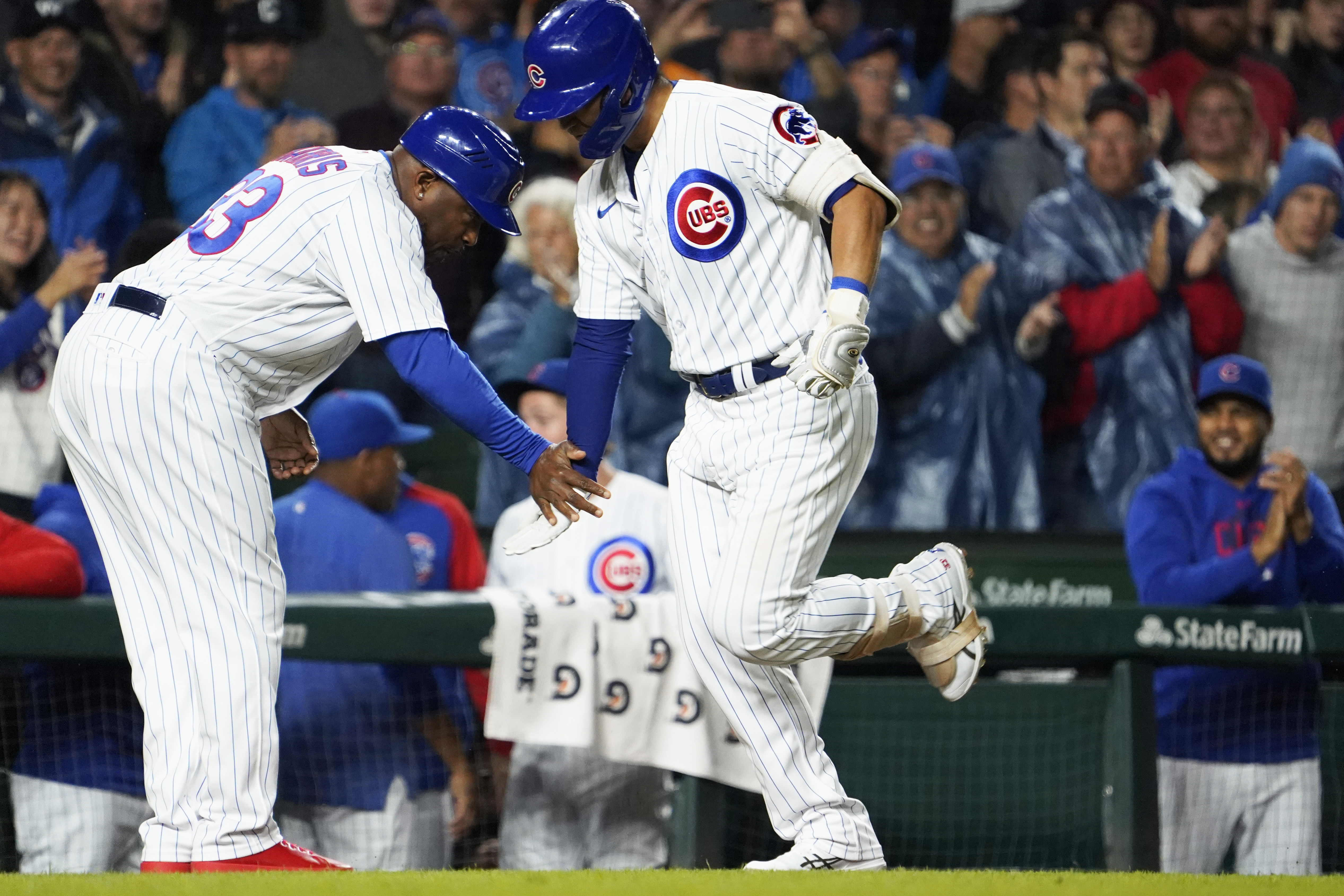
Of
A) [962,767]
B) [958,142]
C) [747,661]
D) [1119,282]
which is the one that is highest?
[958,142]

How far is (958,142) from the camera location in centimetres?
593

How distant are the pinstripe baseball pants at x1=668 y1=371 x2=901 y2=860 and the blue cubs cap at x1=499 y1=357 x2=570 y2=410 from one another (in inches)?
60.4

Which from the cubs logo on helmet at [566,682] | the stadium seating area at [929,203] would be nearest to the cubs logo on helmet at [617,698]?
the cubs logo on helmet at [566,682]

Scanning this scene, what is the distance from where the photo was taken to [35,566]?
3.26 metres

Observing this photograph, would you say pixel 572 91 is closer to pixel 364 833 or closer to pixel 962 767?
pixel 364 833

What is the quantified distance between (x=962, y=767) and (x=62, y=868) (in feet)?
7.38

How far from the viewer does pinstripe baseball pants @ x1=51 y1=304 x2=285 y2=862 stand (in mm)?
2295

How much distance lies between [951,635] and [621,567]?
1.40m

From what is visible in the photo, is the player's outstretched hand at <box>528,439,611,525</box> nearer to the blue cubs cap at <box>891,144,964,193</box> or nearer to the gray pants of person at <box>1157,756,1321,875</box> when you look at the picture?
the gray pants of person at <box>1157,756,1321,875</box>

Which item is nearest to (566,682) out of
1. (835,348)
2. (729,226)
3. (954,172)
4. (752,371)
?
(752,371)

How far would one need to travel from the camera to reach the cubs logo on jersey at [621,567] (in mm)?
3918

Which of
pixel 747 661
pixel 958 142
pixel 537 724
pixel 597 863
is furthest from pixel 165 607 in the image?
pixel 958 142

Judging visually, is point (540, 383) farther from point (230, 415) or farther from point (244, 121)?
point (244, 121)

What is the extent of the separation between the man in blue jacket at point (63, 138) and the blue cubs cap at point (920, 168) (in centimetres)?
293
